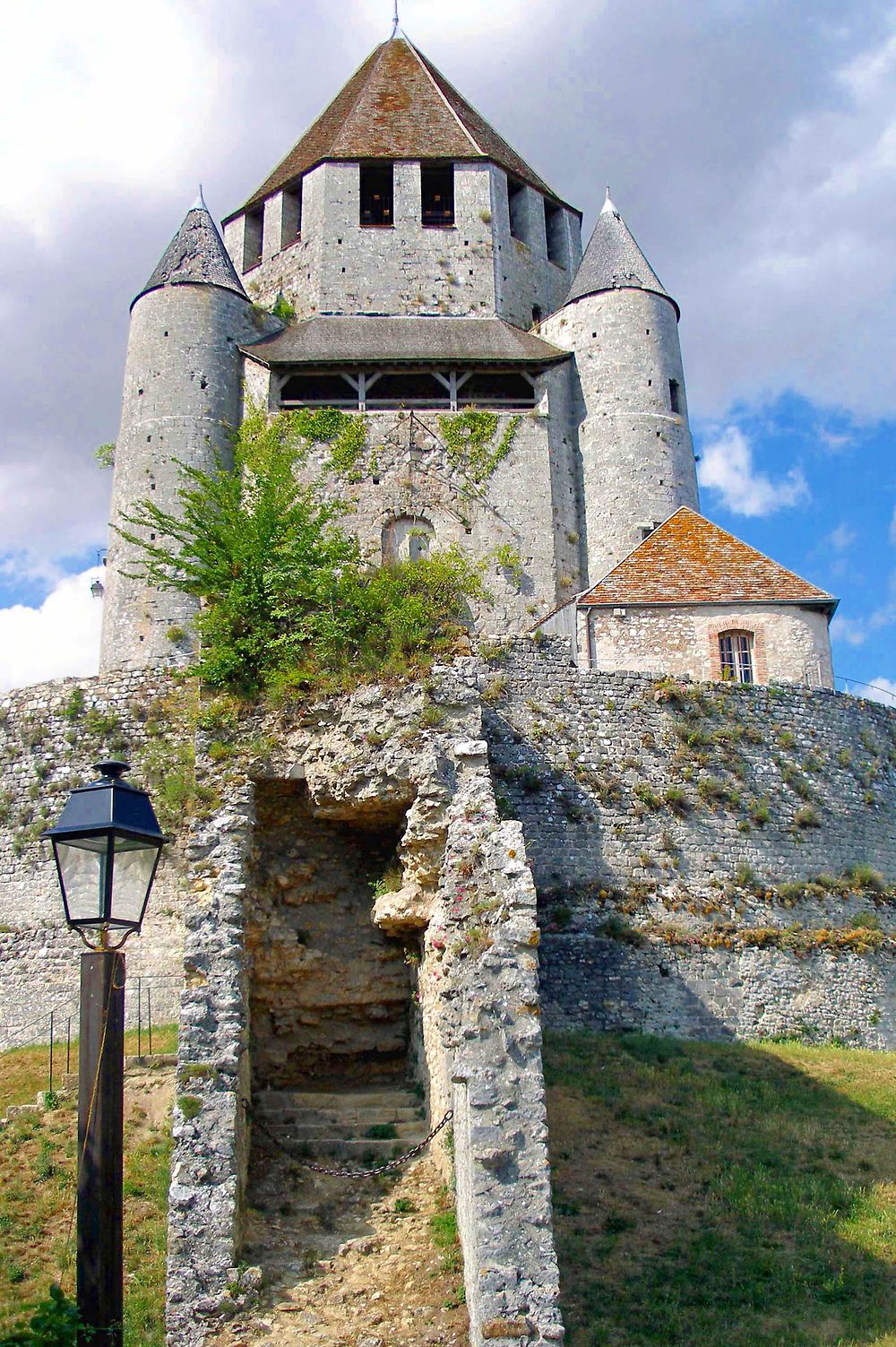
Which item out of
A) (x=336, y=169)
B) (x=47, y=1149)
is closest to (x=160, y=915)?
(x=47, y=1149)

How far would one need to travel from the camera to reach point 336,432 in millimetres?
30969

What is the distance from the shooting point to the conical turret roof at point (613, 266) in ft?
108

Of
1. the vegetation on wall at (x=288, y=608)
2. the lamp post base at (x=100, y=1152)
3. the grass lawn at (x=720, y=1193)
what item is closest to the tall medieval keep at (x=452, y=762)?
the vegetation on wall at (x=288, y=608)

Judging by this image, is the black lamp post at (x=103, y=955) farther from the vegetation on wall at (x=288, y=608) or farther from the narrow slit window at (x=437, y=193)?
the narrow slit window at (x=437, y=193)

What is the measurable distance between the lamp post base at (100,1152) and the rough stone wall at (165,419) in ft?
73.0

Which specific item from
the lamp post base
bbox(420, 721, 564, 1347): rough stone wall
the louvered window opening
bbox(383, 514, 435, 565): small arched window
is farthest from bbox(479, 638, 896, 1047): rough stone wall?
the louvered window opening

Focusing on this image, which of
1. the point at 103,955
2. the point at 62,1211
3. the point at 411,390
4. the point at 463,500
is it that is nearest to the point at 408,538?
the point at 463,500

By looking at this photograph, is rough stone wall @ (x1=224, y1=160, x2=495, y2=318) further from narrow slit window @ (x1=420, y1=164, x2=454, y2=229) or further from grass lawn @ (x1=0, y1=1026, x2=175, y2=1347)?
grass lawn @ (x1=0, y1=1026, x2=175, y2=1347)

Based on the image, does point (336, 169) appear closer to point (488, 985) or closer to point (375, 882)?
point (375, 882)

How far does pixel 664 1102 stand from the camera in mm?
13844

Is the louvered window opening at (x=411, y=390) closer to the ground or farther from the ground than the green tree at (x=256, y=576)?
farther from the ground

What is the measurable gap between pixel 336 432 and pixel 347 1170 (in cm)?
2251

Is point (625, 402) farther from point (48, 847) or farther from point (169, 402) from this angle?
point (48, 847)

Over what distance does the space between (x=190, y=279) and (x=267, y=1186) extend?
26.3 m
